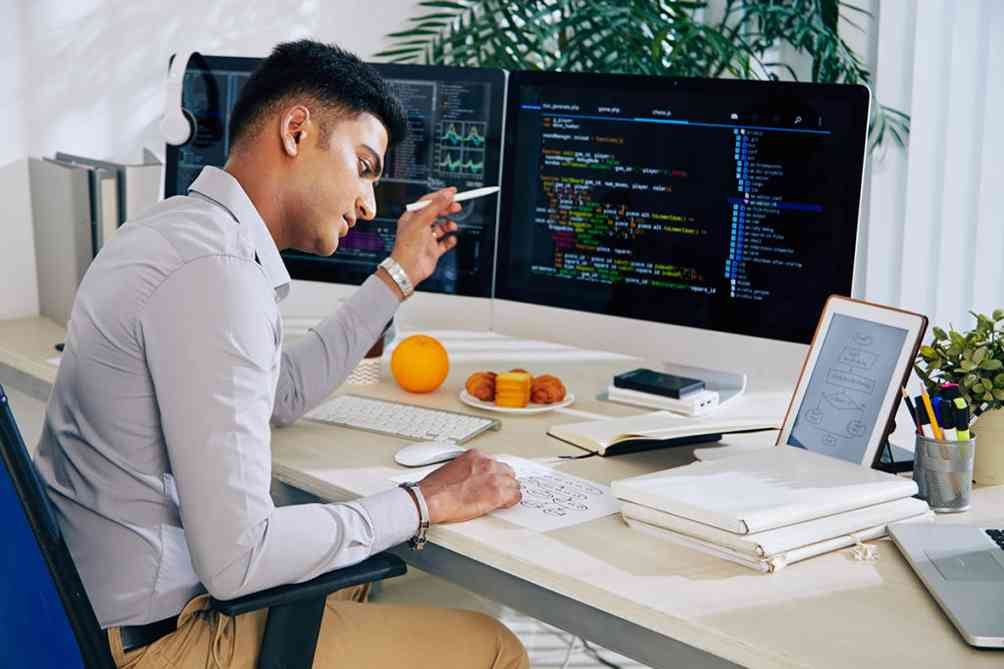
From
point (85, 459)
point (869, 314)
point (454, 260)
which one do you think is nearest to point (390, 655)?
point (85, 459)

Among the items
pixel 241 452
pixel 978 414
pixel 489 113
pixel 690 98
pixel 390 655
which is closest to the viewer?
pixel 241 452

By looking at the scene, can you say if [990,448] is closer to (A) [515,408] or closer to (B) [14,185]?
(A) [515,408]

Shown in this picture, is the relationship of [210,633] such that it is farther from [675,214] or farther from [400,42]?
[400,42]

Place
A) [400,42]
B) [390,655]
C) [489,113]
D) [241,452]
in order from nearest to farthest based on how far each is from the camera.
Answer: [241,452], [390,655], [489,113], [400,42]

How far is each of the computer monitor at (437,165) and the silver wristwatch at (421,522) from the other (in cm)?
81

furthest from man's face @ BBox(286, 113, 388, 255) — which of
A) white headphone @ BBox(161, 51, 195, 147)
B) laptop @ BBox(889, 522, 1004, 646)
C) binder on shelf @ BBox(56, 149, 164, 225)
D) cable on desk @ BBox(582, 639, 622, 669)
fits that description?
cable on desk @ BBox(582, 639, 622, 669)

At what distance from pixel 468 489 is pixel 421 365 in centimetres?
58

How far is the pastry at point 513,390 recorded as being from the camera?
1894mm

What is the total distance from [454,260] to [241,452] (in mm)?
1017

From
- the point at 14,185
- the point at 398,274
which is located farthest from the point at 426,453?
the point at 14,185

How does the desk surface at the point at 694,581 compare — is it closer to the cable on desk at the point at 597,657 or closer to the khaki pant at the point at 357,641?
the khaki pant at the point at 357,641

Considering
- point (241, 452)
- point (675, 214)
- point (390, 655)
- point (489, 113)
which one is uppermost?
point (489, 113)

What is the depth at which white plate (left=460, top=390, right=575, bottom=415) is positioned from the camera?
1883 mm

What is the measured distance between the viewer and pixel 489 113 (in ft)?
6.96
